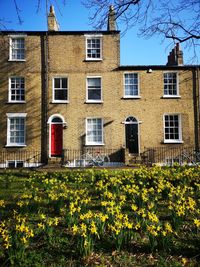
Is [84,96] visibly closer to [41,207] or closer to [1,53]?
[1,53]

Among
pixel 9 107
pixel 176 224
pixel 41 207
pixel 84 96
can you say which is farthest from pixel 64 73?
pixel 176 224

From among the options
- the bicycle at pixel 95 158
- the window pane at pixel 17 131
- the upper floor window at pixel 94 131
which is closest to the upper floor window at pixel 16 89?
the window pane at pixel 17 131

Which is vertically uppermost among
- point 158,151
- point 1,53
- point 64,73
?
point 1,53

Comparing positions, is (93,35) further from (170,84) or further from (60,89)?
(170,84)

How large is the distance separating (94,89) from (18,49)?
22.8 ft

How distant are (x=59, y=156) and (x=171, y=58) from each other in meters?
14.7

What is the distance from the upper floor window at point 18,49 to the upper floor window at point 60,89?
11.2ft

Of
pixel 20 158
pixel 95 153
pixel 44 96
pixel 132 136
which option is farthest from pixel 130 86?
pixel 20 158

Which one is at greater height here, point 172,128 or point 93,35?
point 93,35

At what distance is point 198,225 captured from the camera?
184 inches

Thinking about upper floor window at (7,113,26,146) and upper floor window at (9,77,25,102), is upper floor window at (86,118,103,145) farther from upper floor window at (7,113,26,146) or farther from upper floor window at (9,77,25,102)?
upper floor window at (9,77,25,102)

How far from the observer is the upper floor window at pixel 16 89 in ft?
73.2

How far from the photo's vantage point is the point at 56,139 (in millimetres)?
22000

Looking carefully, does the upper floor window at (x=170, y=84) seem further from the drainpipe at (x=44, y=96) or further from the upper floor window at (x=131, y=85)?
the drainpipe at (x=44, y=96)
